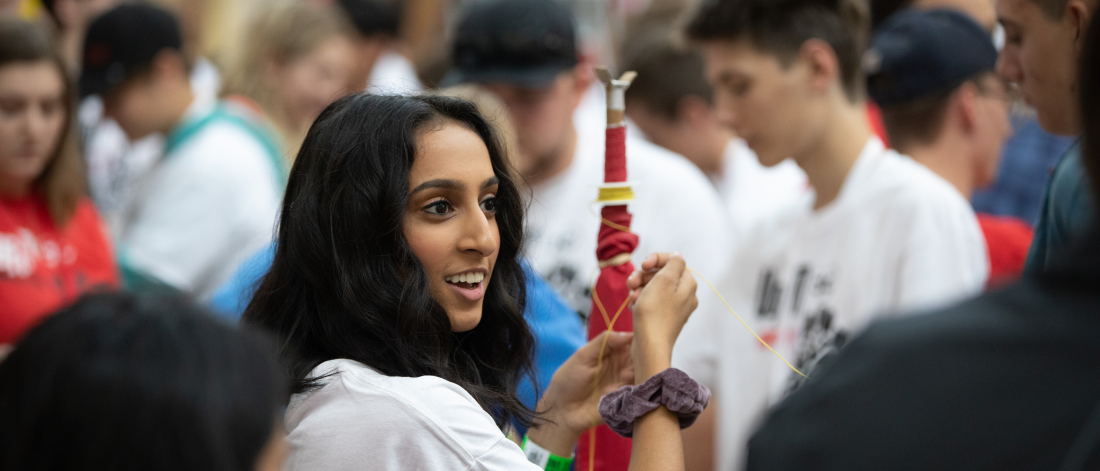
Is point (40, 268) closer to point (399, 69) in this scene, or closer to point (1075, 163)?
point (1075, 163)

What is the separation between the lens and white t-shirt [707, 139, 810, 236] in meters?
4.67

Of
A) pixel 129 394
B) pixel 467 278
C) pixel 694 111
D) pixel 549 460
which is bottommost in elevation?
pixel 549 460

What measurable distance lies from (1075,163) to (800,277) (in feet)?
3.28

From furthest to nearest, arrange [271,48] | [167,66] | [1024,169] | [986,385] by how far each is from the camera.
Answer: [271,48] → [167,66] → [1024,169] → [986,385]

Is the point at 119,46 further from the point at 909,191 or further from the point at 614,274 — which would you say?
the point at 909,191

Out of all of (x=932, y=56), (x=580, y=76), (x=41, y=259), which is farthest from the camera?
(x=580, y=76)

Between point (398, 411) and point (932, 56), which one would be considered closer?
point (398, 411)

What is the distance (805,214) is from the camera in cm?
290

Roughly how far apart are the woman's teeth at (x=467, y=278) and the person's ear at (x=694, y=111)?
3.13 meters

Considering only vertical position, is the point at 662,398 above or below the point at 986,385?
below

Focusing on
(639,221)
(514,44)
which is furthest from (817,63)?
(514,44)

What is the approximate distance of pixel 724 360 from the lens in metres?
2.94

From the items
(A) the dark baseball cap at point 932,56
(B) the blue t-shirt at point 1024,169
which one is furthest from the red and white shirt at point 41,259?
(B) the blue t-shirt at point 1024,169

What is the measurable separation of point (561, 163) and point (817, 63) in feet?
3.22
